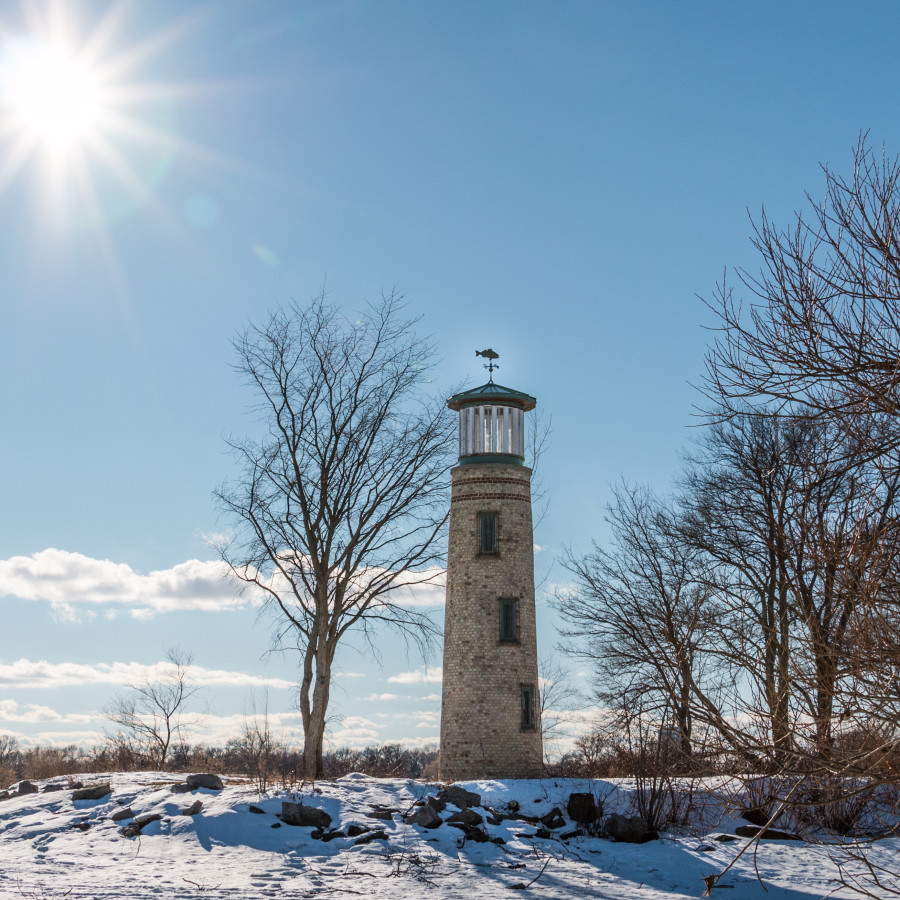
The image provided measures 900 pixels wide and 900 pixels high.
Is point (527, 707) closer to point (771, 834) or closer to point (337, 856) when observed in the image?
point (771, 834)

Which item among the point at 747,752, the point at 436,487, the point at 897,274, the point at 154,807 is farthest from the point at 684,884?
the point at 436,487

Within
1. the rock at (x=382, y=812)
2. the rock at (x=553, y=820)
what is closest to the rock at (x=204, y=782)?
the rock at (x=382, y=812)

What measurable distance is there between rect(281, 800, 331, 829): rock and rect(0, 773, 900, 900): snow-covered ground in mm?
188

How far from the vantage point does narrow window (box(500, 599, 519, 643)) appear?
25906 millimetres

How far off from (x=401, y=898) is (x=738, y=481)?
17.1m

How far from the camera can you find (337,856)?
14445 millimetres

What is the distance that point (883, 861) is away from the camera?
16.3m

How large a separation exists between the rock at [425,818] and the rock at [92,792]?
576cm

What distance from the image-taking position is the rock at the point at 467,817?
16359 millimetres

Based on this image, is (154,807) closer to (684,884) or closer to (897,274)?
(684,884)

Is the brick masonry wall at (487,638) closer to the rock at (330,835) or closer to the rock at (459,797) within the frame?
the rock at (459,797)

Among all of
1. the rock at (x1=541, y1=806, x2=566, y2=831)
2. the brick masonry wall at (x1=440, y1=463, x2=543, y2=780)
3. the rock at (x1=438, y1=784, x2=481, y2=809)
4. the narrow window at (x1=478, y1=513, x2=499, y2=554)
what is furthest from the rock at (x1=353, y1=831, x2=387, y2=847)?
the narrow window at (x1=478, y1=513, x2=499, y2=554)

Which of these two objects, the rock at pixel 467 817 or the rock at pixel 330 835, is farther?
the rock at pixel 467 817

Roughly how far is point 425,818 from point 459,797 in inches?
69.6
